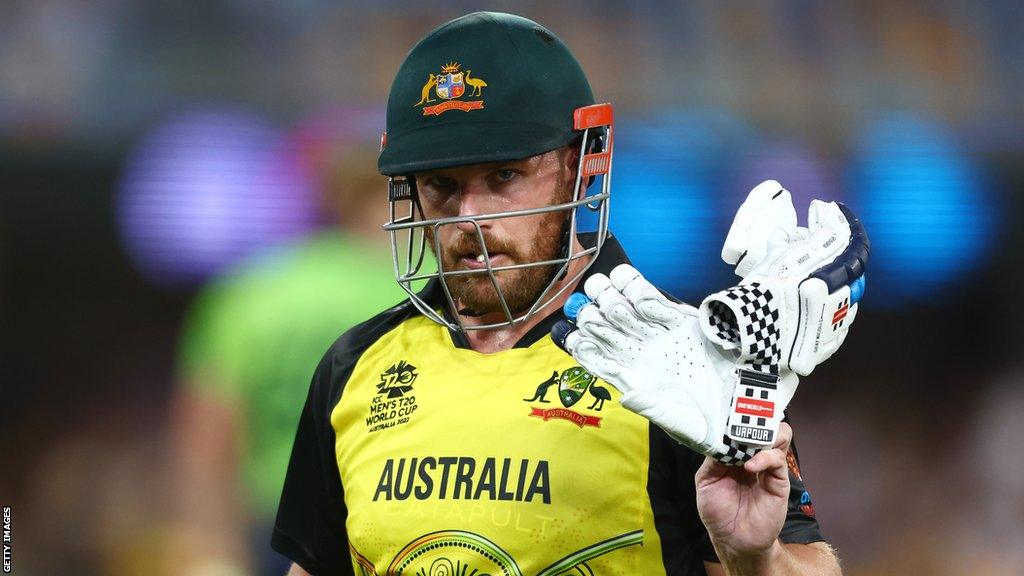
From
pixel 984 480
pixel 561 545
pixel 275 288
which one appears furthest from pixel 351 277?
pixel 984 480

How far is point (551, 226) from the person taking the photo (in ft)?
7.24

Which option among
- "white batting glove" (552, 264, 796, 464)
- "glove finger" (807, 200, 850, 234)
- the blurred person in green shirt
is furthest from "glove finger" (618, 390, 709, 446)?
the blurred person in green shirt

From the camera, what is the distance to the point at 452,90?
87.0 inches

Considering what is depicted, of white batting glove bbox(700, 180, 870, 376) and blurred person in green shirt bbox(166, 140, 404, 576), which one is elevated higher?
white batting glove bbox(700, 180, 870, 376)

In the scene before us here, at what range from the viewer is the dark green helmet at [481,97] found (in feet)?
7.05

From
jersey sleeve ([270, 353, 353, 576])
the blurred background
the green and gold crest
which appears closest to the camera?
the green and gold crest

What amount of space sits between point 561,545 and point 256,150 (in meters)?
3.40

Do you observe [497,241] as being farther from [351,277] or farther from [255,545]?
[255,545]

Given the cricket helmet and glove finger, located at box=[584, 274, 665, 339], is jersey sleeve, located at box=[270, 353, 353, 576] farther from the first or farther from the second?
glove finger, located at box=[584, 274, 665, 339]

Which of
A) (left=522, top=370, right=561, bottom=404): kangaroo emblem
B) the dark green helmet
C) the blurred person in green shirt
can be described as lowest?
the blurred person in green shirt

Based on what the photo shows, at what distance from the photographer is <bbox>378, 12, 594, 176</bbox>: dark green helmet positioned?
2.15m

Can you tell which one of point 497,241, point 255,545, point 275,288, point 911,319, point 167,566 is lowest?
point 167,566

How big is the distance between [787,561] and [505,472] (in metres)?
0.46

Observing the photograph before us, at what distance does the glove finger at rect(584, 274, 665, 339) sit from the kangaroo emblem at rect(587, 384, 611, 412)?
297 millimetres
